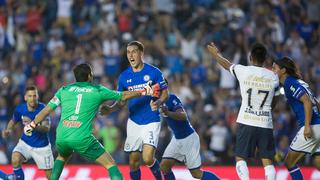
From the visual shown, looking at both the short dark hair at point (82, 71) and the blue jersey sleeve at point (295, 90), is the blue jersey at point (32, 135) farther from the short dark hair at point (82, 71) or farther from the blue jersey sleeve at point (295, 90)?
the blue jersey sleeve at point (295, 90)

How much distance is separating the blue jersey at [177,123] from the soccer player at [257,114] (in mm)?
1393

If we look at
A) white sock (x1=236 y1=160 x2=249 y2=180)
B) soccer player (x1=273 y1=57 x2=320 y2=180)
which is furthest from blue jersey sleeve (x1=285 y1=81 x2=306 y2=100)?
white sock (x1=236 y1=160 x2=249 y2=180)

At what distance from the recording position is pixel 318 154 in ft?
45.8

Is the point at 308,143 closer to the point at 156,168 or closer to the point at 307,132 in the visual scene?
the point at 307,132

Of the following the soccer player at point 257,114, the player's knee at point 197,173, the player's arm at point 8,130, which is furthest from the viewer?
the player's arm at point 8,130

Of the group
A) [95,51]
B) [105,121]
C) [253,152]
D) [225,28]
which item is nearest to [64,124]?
[253,152]

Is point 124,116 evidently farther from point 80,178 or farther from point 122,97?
point 122,97

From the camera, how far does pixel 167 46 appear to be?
2353cm

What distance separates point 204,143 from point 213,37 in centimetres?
393

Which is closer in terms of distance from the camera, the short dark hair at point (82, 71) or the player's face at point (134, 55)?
the short dark hair at point (82, 71)

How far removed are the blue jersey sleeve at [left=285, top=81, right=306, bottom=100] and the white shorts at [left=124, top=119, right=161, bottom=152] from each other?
2200mm

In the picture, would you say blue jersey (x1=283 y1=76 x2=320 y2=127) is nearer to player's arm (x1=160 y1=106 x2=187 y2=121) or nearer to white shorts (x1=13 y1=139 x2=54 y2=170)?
player's arm (x1=160 y1=106 x2=187 y2=121)

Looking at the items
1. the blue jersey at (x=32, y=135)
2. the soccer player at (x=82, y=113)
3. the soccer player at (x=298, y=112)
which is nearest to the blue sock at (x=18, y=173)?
the blue jersey at (x=32, y=135)

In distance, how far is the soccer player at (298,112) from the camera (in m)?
13.6
